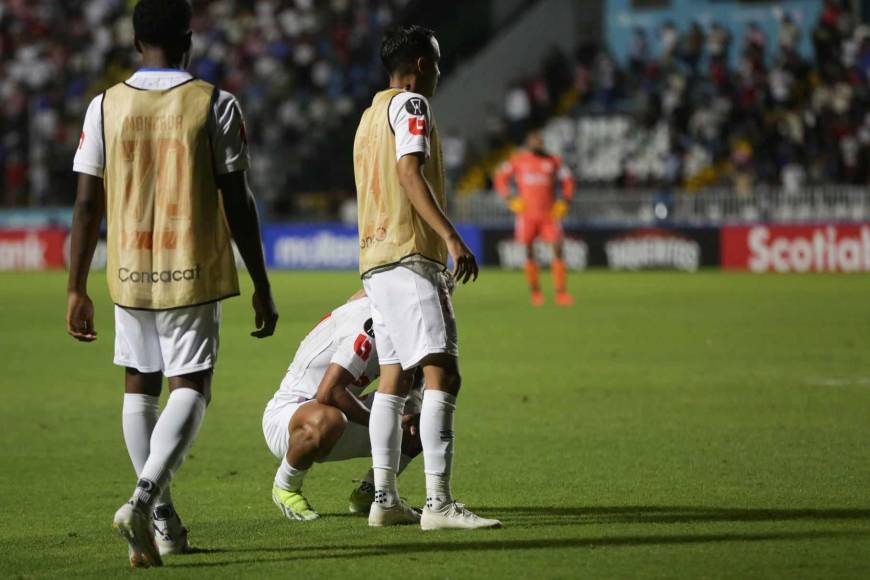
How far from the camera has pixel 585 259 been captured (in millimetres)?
31578

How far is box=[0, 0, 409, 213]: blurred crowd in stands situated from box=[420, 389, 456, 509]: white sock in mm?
28405

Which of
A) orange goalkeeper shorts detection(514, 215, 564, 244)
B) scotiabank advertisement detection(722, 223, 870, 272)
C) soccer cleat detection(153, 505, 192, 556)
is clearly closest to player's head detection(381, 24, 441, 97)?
soccer cleat detection(153, 505, 192, 556)

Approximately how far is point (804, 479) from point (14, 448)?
15.6 ft

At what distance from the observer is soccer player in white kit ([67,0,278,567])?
5625 millimetres

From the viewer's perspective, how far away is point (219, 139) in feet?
18.5

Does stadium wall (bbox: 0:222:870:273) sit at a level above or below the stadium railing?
below

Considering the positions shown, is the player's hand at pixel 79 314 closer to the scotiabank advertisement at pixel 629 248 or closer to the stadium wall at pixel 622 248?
the stadium wall at pixel 622 248

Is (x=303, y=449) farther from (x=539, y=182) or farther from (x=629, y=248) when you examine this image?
(x=629, y=248)

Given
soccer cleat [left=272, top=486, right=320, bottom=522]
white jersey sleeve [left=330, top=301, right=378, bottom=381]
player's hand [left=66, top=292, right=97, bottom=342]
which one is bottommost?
soccer cleat [left=272, top=486, right=320, bottom=522]

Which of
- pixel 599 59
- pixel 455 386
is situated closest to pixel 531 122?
pixel 599 59

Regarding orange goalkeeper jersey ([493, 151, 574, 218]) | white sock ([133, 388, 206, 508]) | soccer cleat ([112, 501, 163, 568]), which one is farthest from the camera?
orange goalkeeper jersey ([493, 151, 574, 218])

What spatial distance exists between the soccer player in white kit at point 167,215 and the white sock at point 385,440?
97cm

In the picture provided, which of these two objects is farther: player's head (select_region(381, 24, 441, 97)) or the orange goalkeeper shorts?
Result: the orange goalkeeper shorts

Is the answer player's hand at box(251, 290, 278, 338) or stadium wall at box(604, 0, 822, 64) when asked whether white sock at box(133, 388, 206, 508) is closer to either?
player's hand at box(251, 290, 278, 338)
